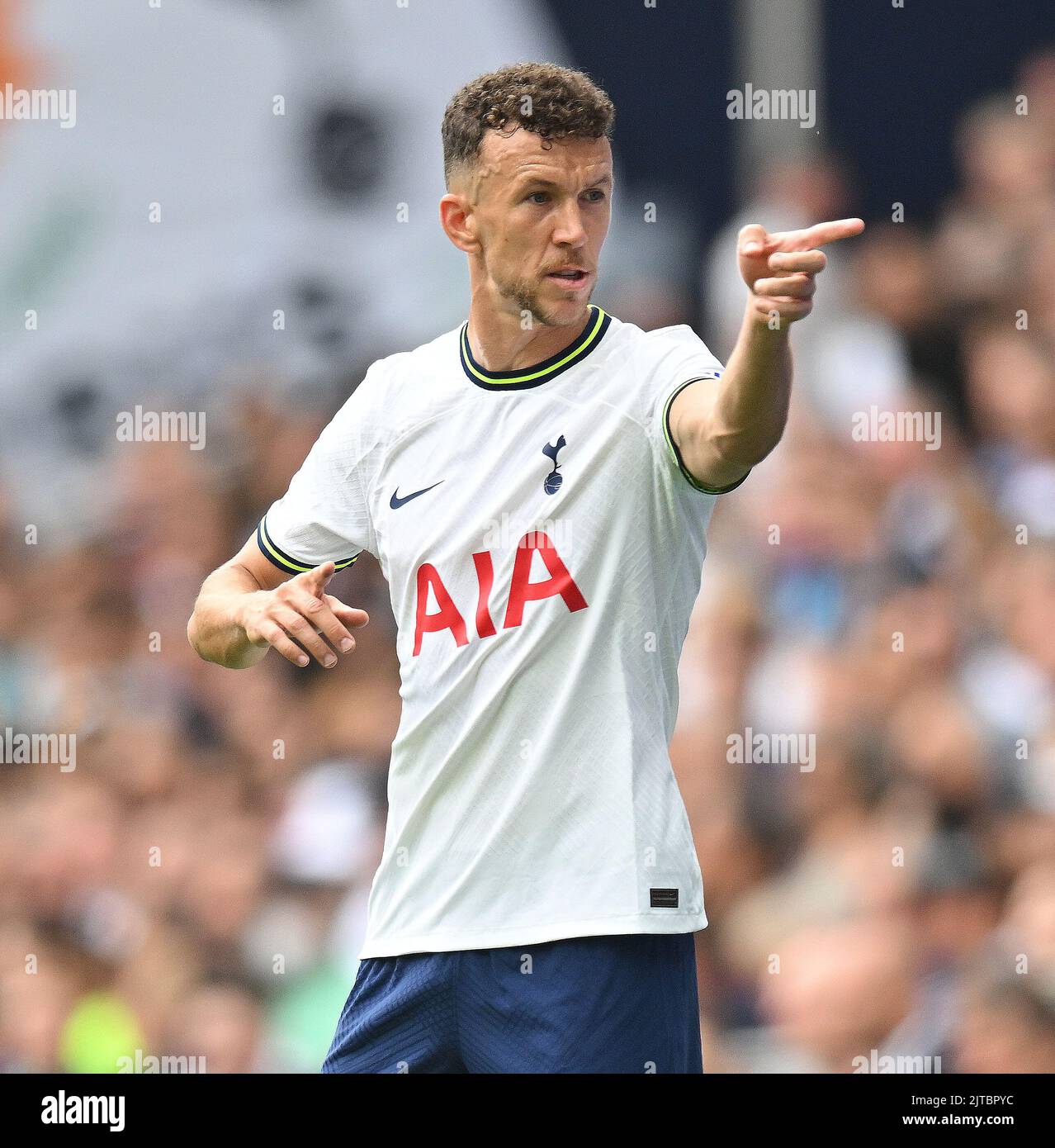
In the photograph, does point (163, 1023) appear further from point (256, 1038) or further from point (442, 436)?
point (442, 436)

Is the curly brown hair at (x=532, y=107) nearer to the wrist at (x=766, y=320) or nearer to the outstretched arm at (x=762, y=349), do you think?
the outstretched arm at (x=762, y=349)

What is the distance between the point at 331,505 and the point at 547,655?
2.16 ft

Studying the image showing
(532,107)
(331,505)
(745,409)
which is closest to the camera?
(745,409)

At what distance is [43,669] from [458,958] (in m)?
4.51

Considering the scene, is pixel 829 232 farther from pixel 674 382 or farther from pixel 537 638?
pixel 537 638

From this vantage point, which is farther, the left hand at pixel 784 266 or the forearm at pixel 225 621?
the forearm at pixel 225 621

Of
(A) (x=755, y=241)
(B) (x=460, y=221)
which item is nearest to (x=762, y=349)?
(A) (x=755, y=241)

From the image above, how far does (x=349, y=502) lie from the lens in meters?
3.24

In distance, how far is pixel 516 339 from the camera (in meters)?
3.02

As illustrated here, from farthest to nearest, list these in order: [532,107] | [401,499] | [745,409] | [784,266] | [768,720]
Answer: [768,720] < [401,499] < [532,107] < [745,409] < [784,266]

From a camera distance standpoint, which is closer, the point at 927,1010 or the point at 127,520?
the point at 927,1010

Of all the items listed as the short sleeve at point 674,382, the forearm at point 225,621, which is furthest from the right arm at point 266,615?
the short sleeve at point 674,382

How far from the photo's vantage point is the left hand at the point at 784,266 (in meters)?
2.40

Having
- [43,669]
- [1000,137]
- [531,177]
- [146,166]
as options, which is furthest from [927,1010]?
[146,166]
